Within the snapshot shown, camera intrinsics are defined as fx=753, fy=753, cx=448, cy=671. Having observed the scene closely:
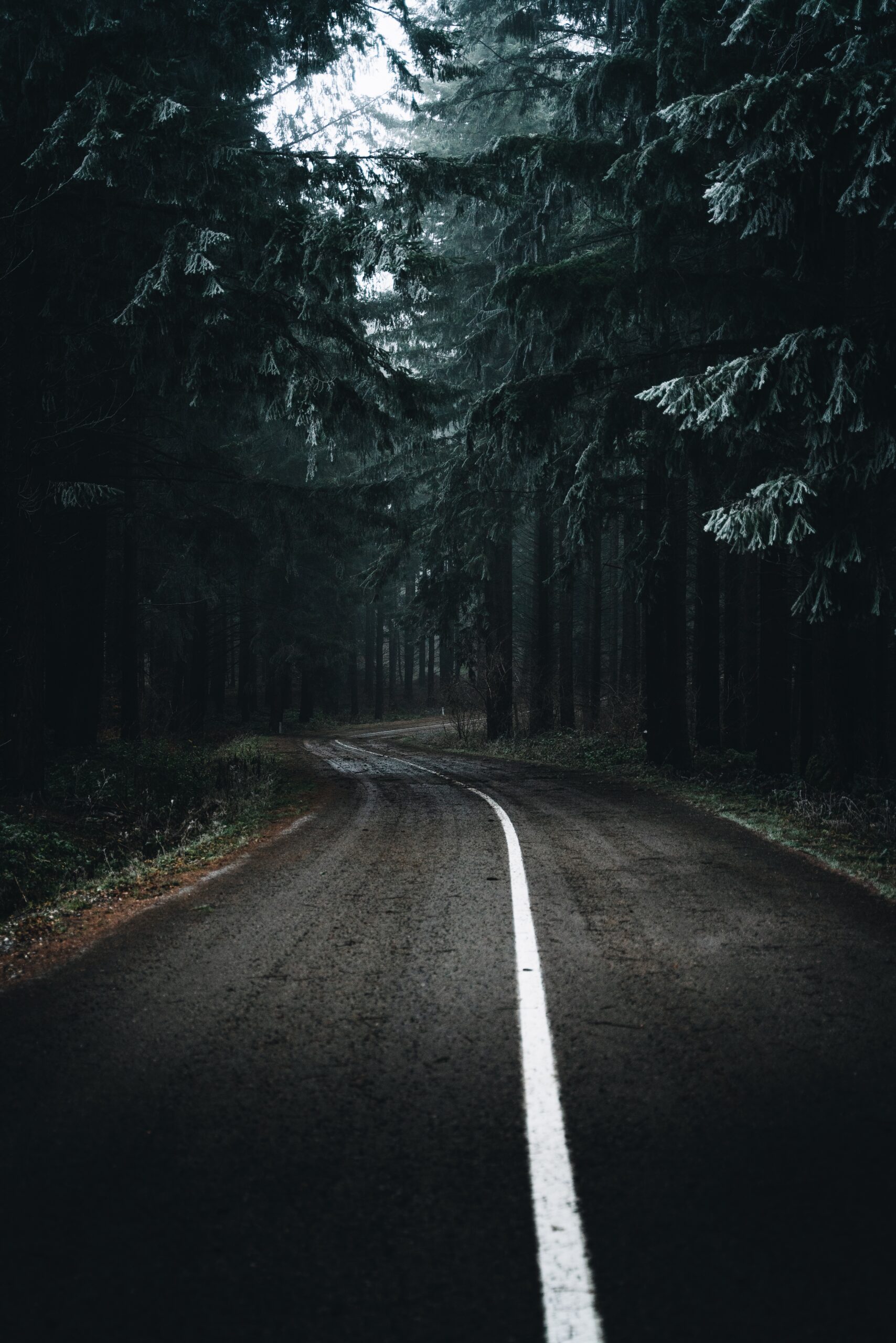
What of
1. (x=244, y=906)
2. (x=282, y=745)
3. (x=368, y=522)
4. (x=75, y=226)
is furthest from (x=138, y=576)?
(x=244, y=906)

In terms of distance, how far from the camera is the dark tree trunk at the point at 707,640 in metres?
17.7

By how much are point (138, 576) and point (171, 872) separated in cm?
1625

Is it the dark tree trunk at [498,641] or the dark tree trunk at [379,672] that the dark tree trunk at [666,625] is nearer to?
the dark tree trunk at [498,641]

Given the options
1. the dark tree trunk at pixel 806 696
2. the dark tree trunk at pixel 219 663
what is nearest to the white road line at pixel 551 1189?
the dark tree trunk at pixel 806 696

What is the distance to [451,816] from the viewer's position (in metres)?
11.4

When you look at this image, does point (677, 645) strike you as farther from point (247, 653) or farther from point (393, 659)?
point (393, 659)

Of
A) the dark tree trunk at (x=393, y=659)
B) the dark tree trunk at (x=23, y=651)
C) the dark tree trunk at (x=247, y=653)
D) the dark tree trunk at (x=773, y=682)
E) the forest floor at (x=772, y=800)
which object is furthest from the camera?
the dark tree trunk at (x=393, y=659)

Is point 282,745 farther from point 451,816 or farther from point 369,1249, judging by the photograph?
point 369,1249

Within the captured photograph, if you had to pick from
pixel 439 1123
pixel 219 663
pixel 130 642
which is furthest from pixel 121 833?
pixel 219 663

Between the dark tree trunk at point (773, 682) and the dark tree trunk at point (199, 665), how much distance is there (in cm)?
2115

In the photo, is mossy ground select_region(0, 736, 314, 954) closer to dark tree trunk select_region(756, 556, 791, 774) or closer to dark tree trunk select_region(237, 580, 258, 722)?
dark tree trunk select_region(756, 556, 791, 774)

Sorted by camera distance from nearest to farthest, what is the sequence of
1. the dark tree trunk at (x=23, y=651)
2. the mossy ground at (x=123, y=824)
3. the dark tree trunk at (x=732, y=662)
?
the mossy ground at (x=123, y=824) < the dark tree trunk at (x=23, y=651) < the dark tree trunk at (x=732, y=662)

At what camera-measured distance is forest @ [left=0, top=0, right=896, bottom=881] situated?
8.88 meters

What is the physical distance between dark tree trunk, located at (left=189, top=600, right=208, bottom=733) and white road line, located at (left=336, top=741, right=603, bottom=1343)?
26.2 m
